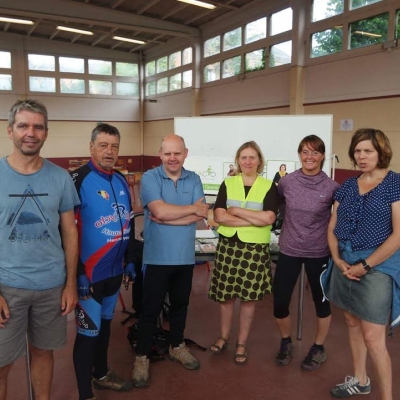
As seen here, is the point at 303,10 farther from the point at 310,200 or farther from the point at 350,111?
the point at 310,200

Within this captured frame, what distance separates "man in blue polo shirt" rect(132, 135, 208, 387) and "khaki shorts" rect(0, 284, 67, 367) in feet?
2.09

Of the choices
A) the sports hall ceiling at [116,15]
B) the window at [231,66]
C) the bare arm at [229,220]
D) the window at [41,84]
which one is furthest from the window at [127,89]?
the bare arm at [229,220]

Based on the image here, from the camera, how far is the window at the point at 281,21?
8023 mm

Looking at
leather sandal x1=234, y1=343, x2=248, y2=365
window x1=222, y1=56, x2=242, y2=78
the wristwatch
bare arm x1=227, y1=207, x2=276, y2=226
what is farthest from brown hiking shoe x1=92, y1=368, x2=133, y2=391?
window x1=222, y1=56, x2=242, y2=78

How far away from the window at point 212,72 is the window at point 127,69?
3.90 m

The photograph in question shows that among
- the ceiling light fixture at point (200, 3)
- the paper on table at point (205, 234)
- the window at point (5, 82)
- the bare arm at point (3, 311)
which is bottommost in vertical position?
the paper on table at point (205, 234)

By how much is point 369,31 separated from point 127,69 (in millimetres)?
9099

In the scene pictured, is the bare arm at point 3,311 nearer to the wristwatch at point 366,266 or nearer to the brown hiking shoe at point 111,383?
the brown hiking shoe at point 111,383

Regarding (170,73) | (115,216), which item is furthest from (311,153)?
(170,73)

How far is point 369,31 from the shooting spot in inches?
263

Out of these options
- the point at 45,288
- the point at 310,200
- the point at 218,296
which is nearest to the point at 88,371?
the point at 45,288

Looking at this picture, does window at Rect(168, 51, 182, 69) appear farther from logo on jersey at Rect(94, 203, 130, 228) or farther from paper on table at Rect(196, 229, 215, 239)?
logo on jersey at Rect(94, 203, 130, 228)

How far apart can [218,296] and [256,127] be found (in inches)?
99.6

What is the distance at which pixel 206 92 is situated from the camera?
35.8 ft
